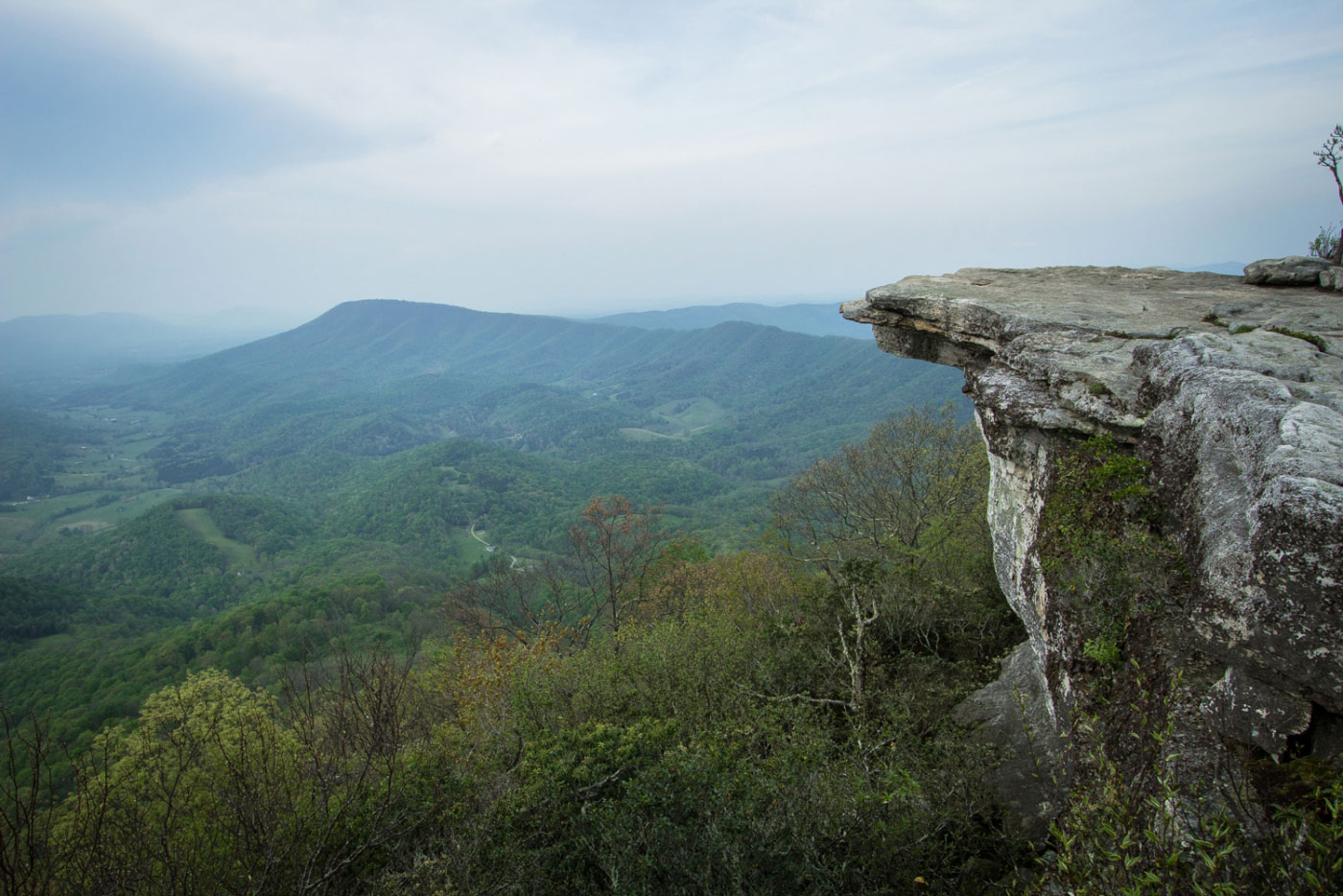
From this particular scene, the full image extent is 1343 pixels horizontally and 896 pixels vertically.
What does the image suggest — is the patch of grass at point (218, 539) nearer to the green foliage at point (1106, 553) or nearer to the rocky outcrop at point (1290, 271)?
the green foliage at point (1106, 553)

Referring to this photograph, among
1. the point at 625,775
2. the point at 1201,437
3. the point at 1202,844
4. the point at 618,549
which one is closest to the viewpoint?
the point at 1202,844

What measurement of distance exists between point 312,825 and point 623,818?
4.33m

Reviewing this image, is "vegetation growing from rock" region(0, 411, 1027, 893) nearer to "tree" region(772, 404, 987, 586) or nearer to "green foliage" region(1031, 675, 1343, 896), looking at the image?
"tree" region(772, 404, 987, 586)

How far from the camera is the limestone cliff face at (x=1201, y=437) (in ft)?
15.8

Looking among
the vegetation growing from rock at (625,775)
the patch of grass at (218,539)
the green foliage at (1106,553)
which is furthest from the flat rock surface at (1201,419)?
the patch of grass at (218,539)

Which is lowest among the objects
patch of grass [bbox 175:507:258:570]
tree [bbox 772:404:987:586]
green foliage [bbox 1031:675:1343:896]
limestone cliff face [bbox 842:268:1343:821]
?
patch of grass [bbox 175:507:258:570]

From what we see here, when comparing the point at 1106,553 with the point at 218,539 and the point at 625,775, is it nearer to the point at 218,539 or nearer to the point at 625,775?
the point at 625,775

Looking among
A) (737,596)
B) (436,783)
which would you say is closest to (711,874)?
(436,783)

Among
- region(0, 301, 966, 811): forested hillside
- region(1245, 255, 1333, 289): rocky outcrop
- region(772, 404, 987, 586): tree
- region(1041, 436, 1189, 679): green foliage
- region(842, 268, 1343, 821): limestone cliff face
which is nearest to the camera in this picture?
region(842, 268, 1343, 821): limestone cliff face

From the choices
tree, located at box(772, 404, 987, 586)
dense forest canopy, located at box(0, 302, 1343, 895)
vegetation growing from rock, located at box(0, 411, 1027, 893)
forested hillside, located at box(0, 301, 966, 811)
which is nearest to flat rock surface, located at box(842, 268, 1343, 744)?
dense forest canopy, located at box(0, 302, 1343, 895)

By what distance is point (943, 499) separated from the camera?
76.0 ft

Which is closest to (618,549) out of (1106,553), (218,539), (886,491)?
(886,491)

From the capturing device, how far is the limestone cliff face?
483 cm

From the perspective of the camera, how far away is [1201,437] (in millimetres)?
6578
